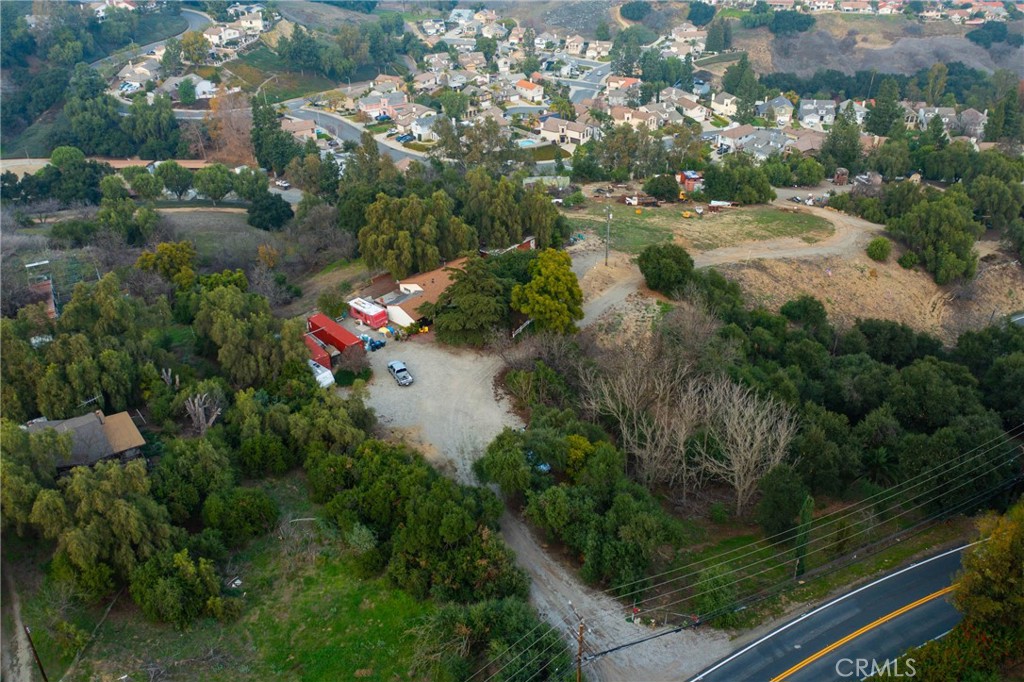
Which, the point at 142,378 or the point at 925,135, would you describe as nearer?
the point at 142,378

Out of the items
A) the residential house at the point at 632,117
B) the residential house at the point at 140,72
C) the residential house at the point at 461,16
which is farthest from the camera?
the residential house at the point at 461,16

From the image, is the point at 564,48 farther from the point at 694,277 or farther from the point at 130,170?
the point at 694,277

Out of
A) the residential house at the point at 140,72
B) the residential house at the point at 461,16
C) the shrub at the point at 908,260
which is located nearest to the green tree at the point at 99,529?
the shrub at the point at 908,260

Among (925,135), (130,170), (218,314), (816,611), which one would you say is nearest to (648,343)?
(816,611)

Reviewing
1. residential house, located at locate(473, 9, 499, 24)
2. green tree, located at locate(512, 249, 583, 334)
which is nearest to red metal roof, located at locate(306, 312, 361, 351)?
green tree, located at locate(512, 249, 583, 334)

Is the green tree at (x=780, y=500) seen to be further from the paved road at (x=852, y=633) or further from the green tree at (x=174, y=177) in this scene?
the green tree at (x=174, y=177)

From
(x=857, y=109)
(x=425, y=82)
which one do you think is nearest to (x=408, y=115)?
(x=425, y=82)

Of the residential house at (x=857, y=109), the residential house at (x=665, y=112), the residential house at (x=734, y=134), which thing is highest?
the residential house at (x=857, y=109)
